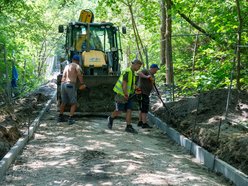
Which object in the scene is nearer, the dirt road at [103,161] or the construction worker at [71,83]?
the dirt road at [103,161]

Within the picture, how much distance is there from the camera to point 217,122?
9.00m

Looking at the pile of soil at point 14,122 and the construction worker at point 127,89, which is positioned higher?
the construction worker at point 127,89

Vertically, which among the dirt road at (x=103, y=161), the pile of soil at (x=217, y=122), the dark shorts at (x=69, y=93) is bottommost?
the dirt road at (x=103, y=161)

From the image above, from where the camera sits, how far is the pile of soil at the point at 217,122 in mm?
6703

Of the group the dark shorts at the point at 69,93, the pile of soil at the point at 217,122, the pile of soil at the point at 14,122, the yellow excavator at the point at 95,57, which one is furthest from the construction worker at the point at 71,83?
the pile of soil at the point at 217,122

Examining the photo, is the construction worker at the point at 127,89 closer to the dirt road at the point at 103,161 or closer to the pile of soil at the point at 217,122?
the dirt road at the point at 103,161

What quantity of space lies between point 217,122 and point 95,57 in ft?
17.8

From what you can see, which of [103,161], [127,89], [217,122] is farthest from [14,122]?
[217,122]

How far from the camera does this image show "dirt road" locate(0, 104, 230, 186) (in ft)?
19.5

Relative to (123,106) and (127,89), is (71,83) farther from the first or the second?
(127,89)

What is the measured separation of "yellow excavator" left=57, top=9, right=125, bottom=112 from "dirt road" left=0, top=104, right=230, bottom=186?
2394 mm

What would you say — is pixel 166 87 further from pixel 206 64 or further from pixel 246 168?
pixel 246 168

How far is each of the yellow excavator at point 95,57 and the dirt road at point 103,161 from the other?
239 cm

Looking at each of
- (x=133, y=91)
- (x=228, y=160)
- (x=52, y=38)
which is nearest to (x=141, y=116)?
(x=133, y=91)
